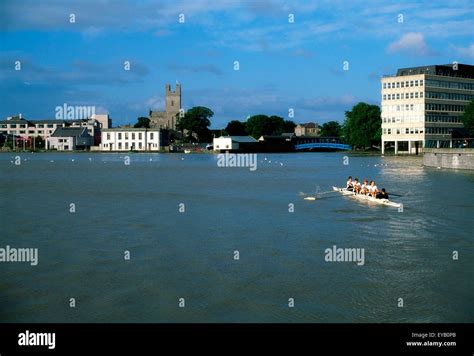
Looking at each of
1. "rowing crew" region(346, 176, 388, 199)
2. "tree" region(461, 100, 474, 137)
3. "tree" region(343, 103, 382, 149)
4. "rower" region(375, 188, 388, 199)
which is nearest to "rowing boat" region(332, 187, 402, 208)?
"rowing crew" region(346, 176, 388, 199)

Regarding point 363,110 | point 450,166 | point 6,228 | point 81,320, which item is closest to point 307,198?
point 6,228

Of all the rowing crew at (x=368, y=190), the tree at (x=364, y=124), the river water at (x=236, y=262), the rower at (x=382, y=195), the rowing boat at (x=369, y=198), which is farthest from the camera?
the tree at (x=364, y=124)

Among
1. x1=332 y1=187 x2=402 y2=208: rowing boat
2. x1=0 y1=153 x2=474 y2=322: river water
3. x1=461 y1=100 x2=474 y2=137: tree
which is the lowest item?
x1=0 y1=153 x2=474 y2=322: river water

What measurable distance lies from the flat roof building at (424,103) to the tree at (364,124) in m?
22.3

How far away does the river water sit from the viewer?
62.7 feet

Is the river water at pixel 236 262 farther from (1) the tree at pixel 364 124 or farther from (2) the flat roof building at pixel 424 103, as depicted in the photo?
(1) the tree at pixel 364 124

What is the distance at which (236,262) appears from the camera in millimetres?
25219

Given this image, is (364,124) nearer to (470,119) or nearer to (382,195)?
(470,119)

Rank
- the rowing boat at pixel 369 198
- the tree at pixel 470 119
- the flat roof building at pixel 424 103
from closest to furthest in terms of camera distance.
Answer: the rowing boat at pixel 369 198 → the tree at pixel 470 119 → the flat roof building at pixel 424 103

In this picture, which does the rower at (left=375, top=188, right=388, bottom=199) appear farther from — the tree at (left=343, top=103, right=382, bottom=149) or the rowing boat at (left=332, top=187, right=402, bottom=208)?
the tree at (left=343, top=103, right=382, bottom=149)

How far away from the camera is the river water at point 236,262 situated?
19.1 m

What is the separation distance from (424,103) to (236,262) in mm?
124383

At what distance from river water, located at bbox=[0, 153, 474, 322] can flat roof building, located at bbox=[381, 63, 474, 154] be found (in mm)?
Answer: 99546

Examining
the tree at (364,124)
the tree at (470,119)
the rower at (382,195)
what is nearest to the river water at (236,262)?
the rower at (382,195)
